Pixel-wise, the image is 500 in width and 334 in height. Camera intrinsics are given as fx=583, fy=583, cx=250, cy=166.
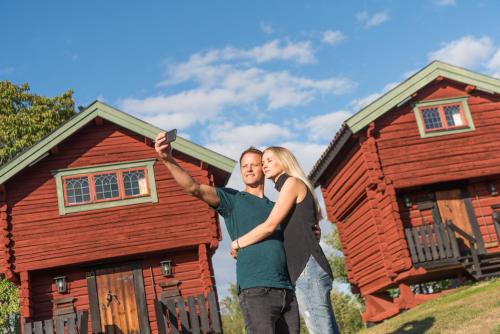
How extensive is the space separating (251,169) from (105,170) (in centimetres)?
1302

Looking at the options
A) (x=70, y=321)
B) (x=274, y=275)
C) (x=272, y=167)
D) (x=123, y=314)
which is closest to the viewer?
(x=274, y=275)

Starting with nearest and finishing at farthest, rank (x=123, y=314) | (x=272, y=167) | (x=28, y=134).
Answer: (x=272, y=167)
(x=123, y=314)
(x=28, y=134)

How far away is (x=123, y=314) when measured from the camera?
51.9 ft

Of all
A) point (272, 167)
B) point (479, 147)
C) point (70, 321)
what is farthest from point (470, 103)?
point (272, 167)

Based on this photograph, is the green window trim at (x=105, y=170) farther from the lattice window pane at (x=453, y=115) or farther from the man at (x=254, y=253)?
the man at (x=254, y=253)

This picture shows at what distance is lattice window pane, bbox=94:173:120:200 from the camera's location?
16234 mm

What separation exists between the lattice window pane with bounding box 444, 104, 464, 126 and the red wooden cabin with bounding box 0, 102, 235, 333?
712 cm

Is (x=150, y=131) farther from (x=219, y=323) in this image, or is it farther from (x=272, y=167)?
(x=272, y=167)

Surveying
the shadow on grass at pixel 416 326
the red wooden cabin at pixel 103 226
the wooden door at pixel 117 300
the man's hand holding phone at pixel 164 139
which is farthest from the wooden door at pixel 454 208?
the man's hand holding phone at pixel 164 139

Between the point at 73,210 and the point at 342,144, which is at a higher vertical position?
the point at 342,144

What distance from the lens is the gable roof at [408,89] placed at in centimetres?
1722

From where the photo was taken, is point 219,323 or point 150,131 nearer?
point 219,323

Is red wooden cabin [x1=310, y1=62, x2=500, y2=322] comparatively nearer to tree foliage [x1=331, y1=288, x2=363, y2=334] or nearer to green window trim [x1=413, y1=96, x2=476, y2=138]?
green window trim [x1=413, y1=96, x2=476, y2=138]

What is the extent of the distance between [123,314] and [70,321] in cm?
218
